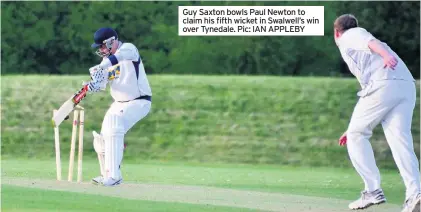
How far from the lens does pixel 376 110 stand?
9.30m

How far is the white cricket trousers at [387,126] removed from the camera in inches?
365

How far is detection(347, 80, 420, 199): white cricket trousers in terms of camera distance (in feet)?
30.4

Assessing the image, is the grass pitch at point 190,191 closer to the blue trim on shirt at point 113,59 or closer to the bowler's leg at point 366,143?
the bowler's leg at point 366,143

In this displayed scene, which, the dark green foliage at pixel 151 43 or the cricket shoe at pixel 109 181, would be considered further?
the dark green foliage at pixel 151 43

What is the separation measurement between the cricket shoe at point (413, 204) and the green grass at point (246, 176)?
1681 millimetres

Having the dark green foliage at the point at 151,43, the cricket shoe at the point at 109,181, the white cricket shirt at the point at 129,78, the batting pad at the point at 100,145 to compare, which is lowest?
the cricket shoe at the point at 109,181

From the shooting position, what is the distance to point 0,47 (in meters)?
22.3

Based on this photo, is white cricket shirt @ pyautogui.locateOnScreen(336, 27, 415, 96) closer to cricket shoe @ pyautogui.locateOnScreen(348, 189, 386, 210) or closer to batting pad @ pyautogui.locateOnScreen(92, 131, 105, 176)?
cricket shoe @ pyautogui.locateOnScreen(348, 189, 386, 210)

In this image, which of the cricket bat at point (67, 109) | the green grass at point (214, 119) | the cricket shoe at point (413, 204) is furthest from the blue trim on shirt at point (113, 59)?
the green grass at point (214, 119)

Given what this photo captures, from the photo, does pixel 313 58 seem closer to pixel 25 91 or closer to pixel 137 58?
pixel 25 91

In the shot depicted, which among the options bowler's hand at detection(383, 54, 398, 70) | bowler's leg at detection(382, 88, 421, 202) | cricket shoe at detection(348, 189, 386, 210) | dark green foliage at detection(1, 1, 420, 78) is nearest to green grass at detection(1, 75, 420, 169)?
dark green foliage at detection(1, 1, 420, 78)

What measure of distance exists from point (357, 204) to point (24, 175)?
4558 mm

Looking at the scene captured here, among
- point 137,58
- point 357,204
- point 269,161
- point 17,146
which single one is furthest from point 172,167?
point 357,204
